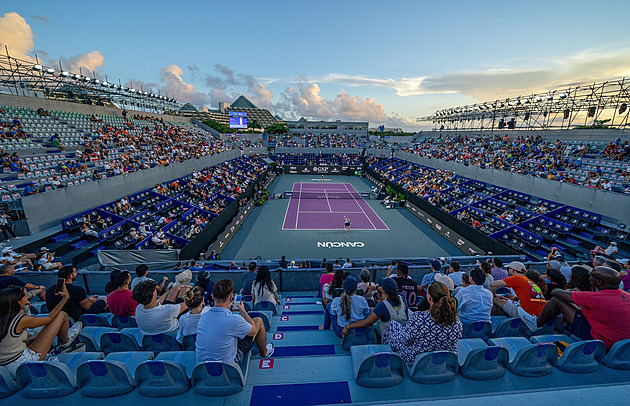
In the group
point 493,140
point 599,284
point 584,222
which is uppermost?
point 493,140

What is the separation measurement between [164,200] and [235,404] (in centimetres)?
1955

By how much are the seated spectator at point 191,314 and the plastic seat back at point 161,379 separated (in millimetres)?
906

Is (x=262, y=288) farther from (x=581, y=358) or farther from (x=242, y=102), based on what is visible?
(x=242, y=102)

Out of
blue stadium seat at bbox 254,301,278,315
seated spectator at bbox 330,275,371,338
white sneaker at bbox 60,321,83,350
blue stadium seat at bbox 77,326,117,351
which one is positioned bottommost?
blue stadium seat at bbox 254,301,278,315

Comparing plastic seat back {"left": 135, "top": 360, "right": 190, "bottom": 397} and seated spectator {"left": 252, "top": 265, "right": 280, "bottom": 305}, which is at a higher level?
plastic seat back {"left": 135, "top": 360, "right": 190, "bottom": 397}

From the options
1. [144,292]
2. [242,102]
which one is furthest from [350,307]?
[242,102]

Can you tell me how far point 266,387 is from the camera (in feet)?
9.96

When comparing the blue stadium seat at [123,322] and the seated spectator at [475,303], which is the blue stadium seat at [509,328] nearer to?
the seated spectator at [475,303]

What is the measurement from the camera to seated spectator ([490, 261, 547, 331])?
15.5 feet

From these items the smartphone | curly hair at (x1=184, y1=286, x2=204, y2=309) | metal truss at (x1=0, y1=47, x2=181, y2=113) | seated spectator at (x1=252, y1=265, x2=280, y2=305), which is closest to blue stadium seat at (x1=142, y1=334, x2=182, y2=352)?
curly hair at (x1=184, y1=286, x2=204, y2=309)

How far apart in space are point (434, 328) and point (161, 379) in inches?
124

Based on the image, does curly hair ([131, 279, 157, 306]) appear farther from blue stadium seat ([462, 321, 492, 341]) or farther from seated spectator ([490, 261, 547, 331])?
seated spectator ([490, 261, 547, 331])

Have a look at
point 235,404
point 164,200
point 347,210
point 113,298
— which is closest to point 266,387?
point 235,404

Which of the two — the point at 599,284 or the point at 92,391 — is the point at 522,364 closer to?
the point at 599,284
